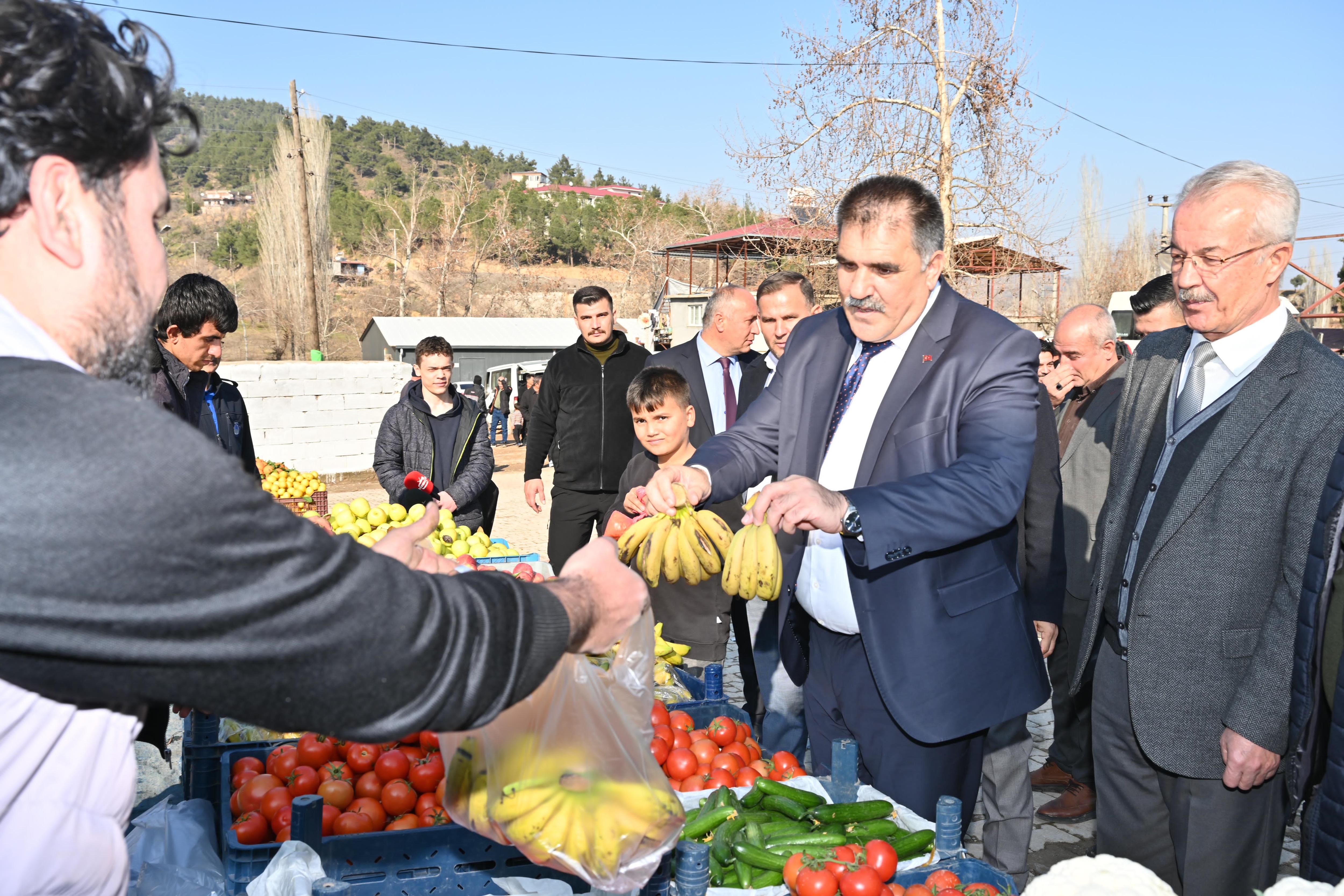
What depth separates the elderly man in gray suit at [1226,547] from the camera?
2568 mm

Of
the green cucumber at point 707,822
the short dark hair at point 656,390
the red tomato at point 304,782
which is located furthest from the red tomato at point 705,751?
the short dark hair at point 656,390

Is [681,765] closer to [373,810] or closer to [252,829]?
[373,810]

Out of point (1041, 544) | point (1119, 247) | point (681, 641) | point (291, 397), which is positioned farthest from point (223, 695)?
point (1119, 247)

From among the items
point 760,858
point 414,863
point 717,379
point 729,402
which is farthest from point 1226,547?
point 717,379

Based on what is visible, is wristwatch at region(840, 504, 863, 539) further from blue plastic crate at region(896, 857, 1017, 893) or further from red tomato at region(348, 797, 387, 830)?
red tomato at region(348, 797, 387, 830)

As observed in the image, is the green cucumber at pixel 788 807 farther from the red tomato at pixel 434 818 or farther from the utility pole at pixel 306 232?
the utility pole at pixel 306 232

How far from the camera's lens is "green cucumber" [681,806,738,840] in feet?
8.42

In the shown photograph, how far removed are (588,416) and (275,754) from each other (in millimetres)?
3858

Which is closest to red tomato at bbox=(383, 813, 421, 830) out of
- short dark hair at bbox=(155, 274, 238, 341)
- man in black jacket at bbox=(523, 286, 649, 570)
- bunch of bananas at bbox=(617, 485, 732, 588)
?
bunch of bananas at bbox=(617, 485, 732, 588)

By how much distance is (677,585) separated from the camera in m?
4.66

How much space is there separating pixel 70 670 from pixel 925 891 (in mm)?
2002

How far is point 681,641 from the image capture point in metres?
4.65

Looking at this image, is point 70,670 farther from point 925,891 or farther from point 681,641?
point 681,641

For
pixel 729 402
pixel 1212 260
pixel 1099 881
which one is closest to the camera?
pixel 1099 881
